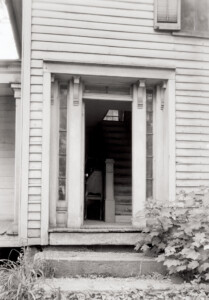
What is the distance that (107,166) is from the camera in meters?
8.94

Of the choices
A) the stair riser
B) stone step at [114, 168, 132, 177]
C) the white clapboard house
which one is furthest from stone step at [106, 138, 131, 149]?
the stair riser

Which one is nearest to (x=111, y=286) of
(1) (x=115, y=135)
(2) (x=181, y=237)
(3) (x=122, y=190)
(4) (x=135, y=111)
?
(2) (x=181, y=237)

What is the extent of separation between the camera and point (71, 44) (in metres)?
6.68

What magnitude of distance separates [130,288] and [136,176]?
218 cm

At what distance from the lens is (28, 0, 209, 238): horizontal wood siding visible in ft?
21.6

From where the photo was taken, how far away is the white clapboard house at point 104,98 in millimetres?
6480

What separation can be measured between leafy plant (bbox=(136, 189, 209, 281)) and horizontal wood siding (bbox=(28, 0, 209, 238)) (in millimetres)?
925

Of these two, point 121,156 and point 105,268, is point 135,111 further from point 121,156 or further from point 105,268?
point 121,156

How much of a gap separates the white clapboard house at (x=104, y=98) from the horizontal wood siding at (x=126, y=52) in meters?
0.02

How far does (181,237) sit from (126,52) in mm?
3136

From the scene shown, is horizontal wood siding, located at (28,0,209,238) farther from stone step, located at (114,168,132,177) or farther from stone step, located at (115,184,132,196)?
stone step, located at (114,168,132,177)

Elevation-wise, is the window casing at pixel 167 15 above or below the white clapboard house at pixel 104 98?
above

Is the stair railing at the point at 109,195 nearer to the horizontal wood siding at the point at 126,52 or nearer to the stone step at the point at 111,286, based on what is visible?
the horizontal wood siding at the point at 126,52

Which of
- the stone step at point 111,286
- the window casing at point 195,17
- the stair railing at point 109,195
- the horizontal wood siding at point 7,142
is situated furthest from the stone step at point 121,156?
the stone step at point 111,286
